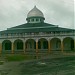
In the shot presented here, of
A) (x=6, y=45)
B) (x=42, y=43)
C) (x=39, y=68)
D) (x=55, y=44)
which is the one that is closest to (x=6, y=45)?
(x=6, y=45)

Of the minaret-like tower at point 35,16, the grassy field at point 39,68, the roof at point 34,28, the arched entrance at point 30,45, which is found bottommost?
the grassy field at point 39,68

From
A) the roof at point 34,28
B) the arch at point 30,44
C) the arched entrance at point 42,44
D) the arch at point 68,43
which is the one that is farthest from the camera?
the arch at point 30,44

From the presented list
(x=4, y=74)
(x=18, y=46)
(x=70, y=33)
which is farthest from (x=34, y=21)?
(x=4, y=74)

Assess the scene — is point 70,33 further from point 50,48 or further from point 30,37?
point 30,37

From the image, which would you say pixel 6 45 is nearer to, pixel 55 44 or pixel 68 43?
pixel 55 44

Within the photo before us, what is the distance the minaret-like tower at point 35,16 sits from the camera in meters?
56.8

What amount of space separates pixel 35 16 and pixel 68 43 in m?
13.5

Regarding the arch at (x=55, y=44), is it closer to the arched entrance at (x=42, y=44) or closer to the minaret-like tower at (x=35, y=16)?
the arched entrance at (x=42, y=44)

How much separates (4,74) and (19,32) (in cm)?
2961

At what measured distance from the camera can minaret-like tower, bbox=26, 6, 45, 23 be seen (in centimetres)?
5684

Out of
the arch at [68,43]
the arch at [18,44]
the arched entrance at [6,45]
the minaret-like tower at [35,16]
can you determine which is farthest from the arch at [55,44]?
the minaret-like tower at [35,16]

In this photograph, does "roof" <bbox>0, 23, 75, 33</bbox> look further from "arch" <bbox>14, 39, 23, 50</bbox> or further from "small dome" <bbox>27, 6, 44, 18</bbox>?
"small dome" <bbox>27, 6, 44, 18</bbox>

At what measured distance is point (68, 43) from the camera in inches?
1864

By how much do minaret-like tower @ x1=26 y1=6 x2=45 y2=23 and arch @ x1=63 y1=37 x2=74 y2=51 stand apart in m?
11.7
